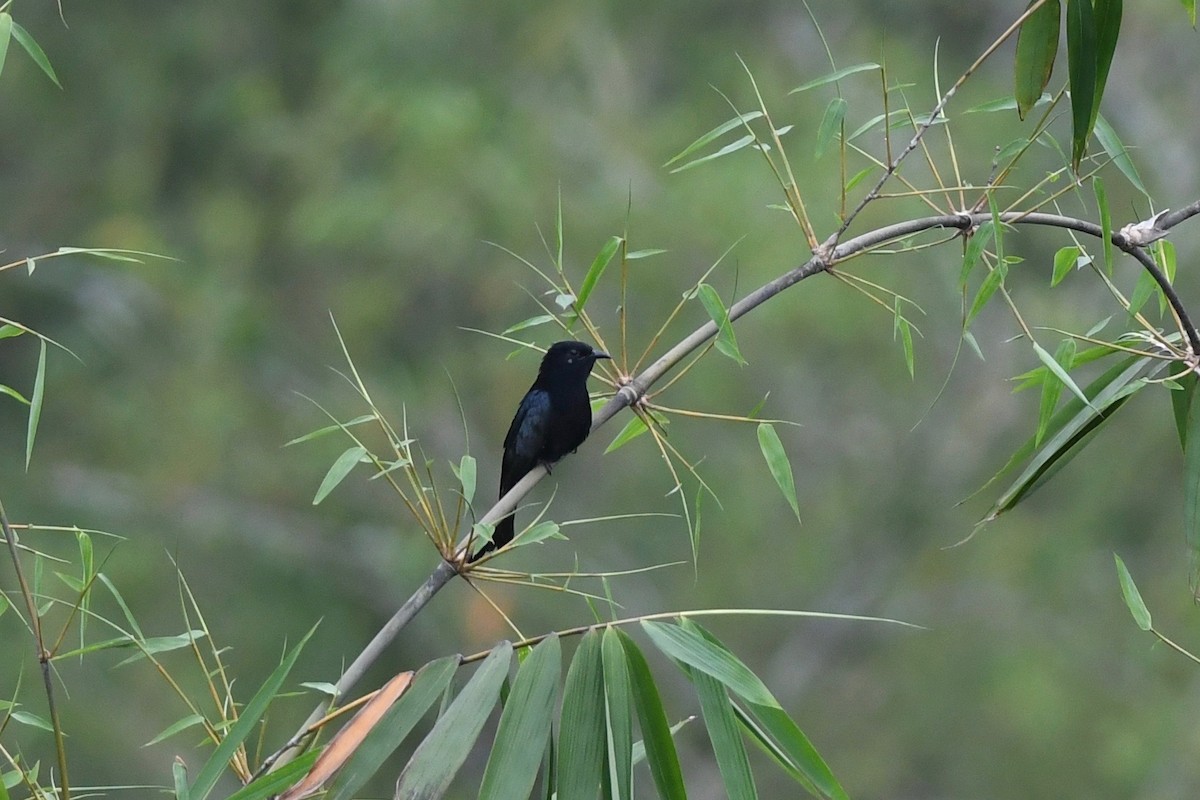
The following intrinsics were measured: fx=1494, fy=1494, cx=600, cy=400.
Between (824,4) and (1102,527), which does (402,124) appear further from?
(1102,527)

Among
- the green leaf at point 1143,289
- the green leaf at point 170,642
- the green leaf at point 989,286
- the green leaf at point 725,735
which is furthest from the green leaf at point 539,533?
the green leaf at point 1143,289

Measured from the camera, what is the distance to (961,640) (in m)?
10.2

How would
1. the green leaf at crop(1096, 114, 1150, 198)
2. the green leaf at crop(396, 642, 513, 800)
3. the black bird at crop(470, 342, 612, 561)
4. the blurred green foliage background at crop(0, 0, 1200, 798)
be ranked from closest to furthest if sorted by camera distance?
1. the green leaf at crop(396, 642, 513, 800)
2. the green leaf at crop(1096, 114, 1150, 198)
3. the black bird at crop(470, 342, 612, 561)
4. the blurred green foliage background at crop(0, 0, 1200, 798)

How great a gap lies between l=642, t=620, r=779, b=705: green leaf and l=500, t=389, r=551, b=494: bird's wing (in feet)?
6.34

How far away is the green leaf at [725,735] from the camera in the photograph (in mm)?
1933

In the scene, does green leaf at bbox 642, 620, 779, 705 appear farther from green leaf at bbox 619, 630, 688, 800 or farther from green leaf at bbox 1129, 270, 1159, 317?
green leaf at bbox 1129, 270, 1159, 317

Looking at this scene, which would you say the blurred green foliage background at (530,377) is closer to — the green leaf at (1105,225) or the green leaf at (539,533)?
the green leaf at (1105,225)

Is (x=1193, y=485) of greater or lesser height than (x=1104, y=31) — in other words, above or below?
below

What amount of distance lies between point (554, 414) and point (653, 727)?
1.95 metres

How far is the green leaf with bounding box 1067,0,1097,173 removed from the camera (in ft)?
6.88

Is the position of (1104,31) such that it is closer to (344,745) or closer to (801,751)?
(801,751)

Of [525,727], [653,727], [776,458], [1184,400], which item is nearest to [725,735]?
[653,727]

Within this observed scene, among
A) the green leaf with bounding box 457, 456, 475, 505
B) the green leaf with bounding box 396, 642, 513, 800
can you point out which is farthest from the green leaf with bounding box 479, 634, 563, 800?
the green leaf with bounding box 457, 456, 475, 505

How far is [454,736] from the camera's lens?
6.27 ft
